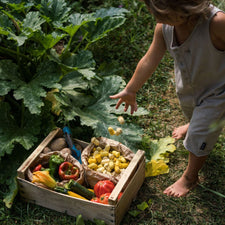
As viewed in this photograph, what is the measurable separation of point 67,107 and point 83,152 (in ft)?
1.68

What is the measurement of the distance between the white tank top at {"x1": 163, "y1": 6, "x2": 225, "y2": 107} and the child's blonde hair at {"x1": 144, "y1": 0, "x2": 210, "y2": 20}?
0.74ft

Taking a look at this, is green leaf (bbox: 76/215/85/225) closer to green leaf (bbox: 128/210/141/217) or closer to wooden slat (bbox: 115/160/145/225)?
wooden slat (bbox: 115/160/145/225)

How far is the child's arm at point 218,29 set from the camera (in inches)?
75.4

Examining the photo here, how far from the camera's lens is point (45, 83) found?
2703 mm

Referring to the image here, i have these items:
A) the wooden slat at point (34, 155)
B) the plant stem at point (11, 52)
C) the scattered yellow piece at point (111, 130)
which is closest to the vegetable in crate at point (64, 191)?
the wooden slat at point (34, 155)

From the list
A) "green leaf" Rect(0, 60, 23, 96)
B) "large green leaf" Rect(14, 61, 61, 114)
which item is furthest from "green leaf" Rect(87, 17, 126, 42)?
"green leaf" Rect(0, 60, 23, 96)

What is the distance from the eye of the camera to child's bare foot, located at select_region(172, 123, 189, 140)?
2982 mm

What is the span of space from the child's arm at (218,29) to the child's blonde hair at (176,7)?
18 cm

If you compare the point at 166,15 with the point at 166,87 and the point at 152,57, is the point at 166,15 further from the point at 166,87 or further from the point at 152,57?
the point at 166,87

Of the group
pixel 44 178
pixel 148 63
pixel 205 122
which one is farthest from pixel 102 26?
pixel 44 178

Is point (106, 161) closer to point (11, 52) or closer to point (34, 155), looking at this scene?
point (34, 155)

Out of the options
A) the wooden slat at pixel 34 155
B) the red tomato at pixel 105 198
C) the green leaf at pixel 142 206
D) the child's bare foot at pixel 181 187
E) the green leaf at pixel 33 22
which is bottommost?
the green leaf at pixel 142 206

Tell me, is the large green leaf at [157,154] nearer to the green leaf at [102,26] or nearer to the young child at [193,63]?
the young child at [193,63]

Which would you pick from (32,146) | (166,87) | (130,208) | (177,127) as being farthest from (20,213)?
(166,87)
